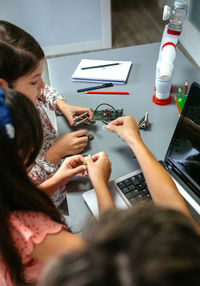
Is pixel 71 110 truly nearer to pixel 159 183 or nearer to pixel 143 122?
pixel 143 122

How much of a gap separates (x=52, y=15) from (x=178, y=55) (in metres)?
1.61

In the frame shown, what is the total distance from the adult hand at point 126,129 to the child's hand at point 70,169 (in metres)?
0.15

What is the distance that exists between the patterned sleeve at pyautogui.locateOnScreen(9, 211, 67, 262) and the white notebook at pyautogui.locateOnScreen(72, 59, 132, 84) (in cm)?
73

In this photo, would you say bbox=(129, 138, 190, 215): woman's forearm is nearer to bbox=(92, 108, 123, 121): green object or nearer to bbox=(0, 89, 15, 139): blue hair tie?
bbox=(92, 108, 123, 121): green object

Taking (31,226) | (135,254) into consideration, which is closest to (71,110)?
(31,226)

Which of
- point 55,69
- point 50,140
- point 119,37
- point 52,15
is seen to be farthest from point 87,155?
point 119,37

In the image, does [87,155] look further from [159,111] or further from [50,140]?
[159,111]

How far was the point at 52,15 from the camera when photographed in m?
2.48

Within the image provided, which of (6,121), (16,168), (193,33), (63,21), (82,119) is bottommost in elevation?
(193,33)

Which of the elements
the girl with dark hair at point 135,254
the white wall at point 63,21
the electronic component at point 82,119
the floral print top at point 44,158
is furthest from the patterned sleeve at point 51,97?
the white wall at point 63,21

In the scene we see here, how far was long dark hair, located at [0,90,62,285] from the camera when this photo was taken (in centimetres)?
56

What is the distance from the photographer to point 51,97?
110cm

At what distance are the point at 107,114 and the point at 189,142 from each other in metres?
0.36

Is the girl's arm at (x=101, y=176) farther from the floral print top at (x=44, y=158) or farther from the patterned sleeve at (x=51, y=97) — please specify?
the patterned sleeve at (x=51, y=97)
